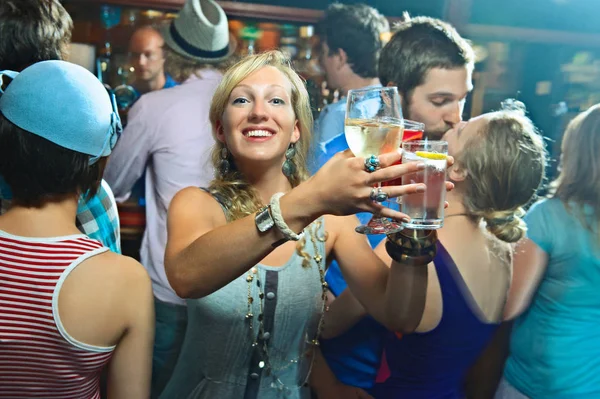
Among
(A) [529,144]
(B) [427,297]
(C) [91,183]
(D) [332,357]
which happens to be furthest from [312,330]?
(A) [529,144]

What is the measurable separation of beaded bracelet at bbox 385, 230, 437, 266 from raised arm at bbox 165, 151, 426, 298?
341 millimetres

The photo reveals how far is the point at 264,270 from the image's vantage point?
1.49 meters

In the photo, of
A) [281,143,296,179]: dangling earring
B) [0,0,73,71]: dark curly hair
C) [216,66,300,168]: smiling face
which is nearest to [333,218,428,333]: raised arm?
[281,143,296,179]: dangling earring

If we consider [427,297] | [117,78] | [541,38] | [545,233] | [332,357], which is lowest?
[332,357]

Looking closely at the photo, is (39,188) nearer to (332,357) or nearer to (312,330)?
(312,330)

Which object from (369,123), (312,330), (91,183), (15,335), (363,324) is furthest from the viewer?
(363,324)

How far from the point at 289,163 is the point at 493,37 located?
706 millimetres

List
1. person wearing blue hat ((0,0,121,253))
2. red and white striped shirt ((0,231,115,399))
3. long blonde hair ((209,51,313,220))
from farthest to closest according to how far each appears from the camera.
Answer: person wearing blue hat ((0,0,121,253)) → long blonde hair ((209,51,313,220)) → red and white striped shirt ((0,231,115,399))

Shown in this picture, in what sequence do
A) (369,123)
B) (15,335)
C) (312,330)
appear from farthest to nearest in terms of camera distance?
(312,330) → (15,335) → (369,123)

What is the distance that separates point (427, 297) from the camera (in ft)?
5.29

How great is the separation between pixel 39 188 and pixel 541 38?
1.41m

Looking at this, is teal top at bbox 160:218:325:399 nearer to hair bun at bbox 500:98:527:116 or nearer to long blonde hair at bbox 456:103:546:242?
long blonde hair at bbox 456:103:546:242

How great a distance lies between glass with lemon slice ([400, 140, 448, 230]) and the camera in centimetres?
110

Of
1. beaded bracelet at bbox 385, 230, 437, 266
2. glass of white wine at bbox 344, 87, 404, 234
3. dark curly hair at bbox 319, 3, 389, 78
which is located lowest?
beaded bracelet at bbox 385, 230, 437, 266
